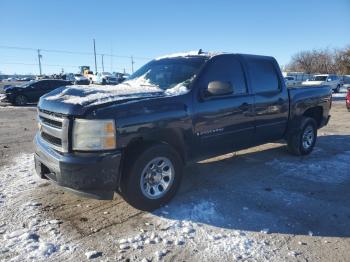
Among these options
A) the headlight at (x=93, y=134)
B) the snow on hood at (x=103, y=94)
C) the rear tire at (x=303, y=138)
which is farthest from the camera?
the rear tire at (x=303, y=138)

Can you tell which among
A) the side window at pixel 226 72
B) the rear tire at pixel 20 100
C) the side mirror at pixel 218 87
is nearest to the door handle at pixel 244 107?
the side window at pixel 226 72

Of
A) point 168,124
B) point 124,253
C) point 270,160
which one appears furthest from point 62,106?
point 270,160

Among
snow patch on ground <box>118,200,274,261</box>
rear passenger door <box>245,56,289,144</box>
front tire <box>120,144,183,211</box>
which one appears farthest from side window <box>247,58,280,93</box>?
snow patch on ground <box>118,200,274,261</box>

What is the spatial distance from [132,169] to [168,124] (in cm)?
75

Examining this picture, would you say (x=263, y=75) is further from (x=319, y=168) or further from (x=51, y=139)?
(x=51, y=139)

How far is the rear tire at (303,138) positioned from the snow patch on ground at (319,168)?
0.28 m

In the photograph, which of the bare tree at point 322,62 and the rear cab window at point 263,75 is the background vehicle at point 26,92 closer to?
the rear cab window at point 263,75

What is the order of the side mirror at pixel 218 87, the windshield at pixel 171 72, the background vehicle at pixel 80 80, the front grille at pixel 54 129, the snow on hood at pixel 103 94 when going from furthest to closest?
the background vehicle at pixel 80 80
the windshield at pixel 171 72
the side mirror at pixel 218 87
the snow on hood at pixel 103 94
the front grille at pixel 54 129

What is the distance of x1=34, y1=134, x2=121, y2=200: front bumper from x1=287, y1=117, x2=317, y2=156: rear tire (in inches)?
169

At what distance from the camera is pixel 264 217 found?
14.4 ft

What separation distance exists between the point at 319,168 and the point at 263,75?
195cm

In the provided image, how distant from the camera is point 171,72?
5.49 meters

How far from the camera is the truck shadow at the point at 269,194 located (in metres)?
4.27

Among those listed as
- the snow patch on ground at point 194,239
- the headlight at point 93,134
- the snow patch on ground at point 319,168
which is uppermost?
the headlight at point 93,134
